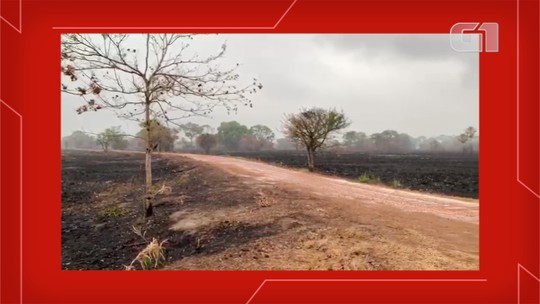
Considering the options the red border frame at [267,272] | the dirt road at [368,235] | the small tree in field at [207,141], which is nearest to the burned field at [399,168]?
the small tree in field at [207,141]

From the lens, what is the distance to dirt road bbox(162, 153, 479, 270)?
12.3 ft

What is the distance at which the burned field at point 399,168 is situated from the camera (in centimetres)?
987

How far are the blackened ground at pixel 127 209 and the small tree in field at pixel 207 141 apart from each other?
72cm

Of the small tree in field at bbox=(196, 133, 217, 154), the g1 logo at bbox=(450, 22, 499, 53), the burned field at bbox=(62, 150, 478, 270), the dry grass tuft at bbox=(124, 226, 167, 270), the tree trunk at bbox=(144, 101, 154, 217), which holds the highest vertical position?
the g1 logo at bbox=(450, 22, 499, 53)

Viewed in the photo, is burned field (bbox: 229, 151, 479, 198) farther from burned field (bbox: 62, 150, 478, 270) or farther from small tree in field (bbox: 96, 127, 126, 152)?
small tree in field (bbox: 96, 127, 126, 152)

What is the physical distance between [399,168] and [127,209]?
12.3m

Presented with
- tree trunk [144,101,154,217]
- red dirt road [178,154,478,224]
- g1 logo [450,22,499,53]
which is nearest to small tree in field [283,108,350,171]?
red dirt road [178,154,478,224]

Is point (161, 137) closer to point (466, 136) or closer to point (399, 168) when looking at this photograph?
point (466, 136)

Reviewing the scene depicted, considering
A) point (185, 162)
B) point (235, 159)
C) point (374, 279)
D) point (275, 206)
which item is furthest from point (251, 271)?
point (235, 159)

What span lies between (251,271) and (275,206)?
2350mm

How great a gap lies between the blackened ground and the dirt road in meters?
0.45

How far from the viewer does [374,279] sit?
3.49 metres

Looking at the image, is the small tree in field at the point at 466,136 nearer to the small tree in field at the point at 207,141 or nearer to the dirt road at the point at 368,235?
the dirt road at the point at 368,235
